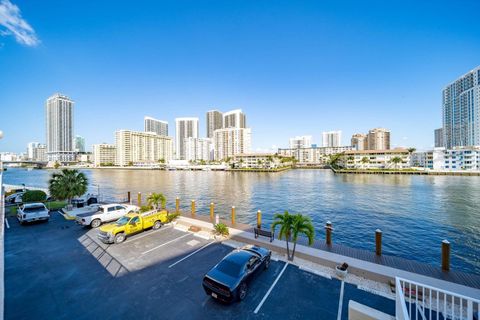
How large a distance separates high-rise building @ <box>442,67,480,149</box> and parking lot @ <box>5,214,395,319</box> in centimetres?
17091

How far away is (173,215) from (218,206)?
1371cm

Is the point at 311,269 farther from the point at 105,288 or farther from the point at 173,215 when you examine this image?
the point at 173,215

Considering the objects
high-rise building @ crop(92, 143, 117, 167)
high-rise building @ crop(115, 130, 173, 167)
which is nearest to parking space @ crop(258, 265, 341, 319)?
high-rise building @ crop(115, 130, 173, 167)

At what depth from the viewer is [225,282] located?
7.04m

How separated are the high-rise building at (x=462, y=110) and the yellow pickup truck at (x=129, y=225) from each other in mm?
174091

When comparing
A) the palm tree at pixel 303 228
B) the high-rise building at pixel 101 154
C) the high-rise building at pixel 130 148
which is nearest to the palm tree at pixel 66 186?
the palm tree at pixel 303 228

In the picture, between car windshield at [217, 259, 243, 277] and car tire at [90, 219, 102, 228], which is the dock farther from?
car tire at [90, 219, 102, 228]

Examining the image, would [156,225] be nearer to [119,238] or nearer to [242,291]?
[119,238]

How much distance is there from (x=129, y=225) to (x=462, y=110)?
189806 mm

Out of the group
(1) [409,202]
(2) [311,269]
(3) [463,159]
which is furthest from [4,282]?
(3) [463,159]

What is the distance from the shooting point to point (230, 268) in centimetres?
762

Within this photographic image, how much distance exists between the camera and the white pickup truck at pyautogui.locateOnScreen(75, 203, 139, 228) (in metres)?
15.8

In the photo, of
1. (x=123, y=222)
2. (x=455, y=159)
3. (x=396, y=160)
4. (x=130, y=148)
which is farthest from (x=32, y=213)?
(x=130, y=148)

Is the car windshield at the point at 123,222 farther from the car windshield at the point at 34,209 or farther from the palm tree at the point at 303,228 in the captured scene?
the palm tree at the point at 303,228
